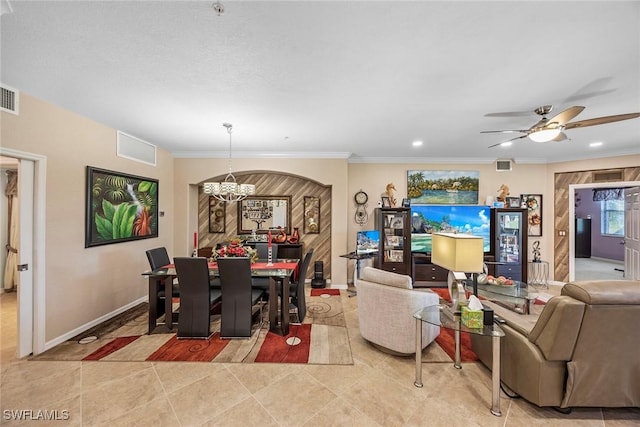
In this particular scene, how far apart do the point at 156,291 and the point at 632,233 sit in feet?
26.9

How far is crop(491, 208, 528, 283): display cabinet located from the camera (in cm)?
487

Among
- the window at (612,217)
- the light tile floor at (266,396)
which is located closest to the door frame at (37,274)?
the light tile floor at (266,396)

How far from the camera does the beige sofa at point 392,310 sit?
8.07 ft

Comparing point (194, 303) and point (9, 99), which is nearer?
point (9, 99)

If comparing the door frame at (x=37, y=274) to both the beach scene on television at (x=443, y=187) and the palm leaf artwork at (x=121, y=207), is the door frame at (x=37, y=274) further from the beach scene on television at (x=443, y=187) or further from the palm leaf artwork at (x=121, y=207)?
the beach scene on television at (x=443, y=187)

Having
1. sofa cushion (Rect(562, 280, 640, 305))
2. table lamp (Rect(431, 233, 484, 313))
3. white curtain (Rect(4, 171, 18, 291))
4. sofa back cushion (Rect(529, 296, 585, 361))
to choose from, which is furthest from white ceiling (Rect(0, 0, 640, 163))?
white curtain (Rect(4, 171, 18, 291))

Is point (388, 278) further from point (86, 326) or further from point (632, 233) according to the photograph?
point (632, 233)

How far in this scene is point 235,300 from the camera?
2.91 m

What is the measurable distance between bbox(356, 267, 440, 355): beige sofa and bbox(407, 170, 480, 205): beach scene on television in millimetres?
3098

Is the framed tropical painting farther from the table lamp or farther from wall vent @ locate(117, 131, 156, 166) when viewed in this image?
the table lamp

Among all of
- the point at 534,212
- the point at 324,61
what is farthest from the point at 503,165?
the point at 324,61

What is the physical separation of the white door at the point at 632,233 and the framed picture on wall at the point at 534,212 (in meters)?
1.38

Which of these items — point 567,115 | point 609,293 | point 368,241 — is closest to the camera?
point 609,293

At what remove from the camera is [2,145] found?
2.31 metres
